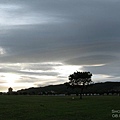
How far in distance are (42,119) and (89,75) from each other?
88961 mm

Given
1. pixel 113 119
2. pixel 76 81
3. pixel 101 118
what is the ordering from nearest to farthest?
pixel 113 119, pixel 101 118, pixel 76 81

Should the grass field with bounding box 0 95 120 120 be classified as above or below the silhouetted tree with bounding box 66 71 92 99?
below

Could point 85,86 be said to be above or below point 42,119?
above

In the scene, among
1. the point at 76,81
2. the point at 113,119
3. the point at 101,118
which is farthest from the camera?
the point at 76,81

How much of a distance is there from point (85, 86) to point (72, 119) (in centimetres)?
8952

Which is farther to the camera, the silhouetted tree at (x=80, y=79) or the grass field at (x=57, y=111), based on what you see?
the silhouetted tree at (x=80, y=79)

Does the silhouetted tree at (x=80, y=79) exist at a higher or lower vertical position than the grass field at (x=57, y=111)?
higher

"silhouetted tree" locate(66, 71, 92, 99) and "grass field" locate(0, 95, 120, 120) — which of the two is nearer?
"grass field" locate(0, 95, 120, 120)

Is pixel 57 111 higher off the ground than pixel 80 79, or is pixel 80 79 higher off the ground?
pixel 80 79

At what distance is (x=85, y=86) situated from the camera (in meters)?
119

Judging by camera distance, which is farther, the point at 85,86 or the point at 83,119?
the point at 85,86

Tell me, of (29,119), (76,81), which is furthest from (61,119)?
(76,81)

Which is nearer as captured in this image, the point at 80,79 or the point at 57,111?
the point at 57,111

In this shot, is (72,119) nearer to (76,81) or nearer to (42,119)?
(42,119)
